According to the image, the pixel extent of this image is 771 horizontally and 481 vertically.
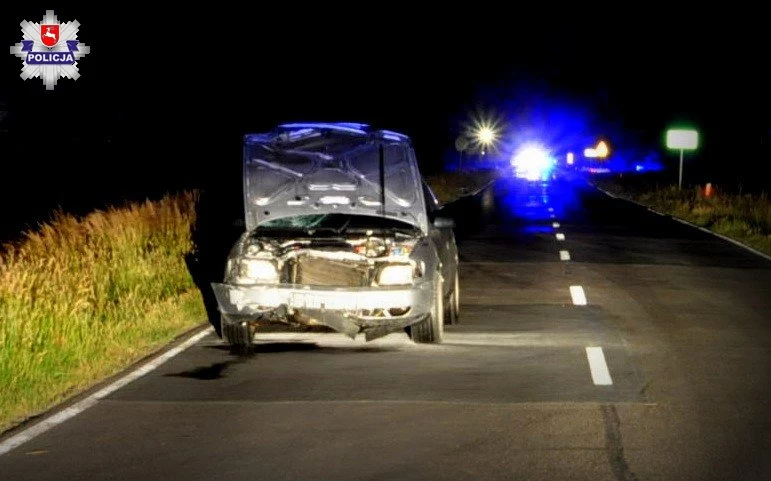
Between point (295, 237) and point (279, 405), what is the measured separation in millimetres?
2632

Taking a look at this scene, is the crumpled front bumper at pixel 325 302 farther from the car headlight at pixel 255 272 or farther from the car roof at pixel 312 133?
the car roof at pixel 312 133

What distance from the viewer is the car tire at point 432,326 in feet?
38.6

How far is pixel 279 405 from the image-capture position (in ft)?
29.6

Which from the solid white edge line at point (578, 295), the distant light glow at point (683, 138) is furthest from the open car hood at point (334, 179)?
the distant light glow at point (683, 138)

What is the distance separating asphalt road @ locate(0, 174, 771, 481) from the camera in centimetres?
716

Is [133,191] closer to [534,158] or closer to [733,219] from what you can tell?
[733,219]

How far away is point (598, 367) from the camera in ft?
35.0

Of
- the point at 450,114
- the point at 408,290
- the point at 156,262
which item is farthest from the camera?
the point at 450,114

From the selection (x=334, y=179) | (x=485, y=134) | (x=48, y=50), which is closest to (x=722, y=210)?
(x=48, y=50)

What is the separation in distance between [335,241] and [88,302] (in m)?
2.90

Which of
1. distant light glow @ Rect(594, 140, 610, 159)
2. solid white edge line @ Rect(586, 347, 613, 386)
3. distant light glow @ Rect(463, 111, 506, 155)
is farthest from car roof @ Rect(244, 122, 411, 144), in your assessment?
distant light glow @ Rect(463, 111, 506, 155)

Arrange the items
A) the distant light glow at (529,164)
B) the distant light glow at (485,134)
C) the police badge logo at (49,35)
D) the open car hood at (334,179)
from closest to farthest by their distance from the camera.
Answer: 1. the open car hood at (334,179)
2. the police badge logo at (49,35)
3. the distant light glow at (529,164)
4. the distant light glow at (485,134)

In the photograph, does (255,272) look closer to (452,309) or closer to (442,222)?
(442,222)

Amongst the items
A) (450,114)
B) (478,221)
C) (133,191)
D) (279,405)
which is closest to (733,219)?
(478,221)
